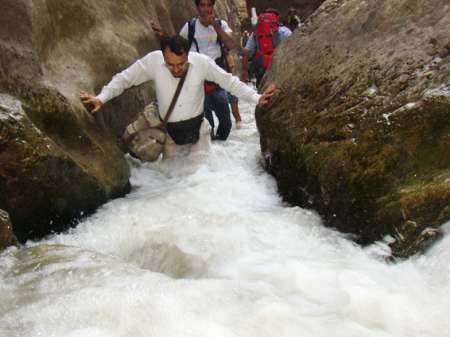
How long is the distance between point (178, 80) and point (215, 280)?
2.98 m

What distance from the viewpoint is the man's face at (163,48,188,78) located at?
17.9ft

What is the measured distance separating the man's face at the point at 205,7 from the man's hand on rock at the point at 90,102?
2224mm

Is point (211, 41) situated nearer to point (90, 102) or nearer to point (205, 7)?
point (205, 7)

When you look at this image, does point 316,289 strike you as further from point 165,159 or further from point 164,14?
point 164,14

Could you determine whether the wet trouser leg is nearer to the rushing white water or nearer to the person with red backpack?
the person with red backpack

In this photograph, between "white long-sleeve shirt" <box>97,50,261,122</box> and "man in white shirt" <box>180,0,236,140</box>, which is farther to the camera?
"man in white shirt" <box>180,0,236,140</box>

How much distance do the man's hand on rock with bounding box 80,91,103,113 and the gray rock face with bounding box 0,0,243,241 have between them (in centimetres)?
8

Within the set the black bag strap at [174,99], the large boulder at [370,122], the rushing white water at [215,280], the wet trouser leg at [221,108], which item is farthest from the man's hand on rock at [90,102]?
the wet trouser leg at [221,108]

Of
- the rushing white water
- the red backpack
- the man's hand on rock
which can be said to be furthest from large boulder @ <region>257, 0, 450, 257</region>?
the red backpack

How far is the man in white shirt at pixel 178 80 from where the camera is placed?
18.0 ft

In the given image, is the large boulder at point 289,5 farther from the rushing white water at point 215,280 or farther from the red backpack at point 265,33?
the rushing white water at point 215,280

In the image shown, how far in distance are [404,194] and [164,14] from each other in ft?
21.5

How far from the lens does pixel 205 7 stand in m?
6.77

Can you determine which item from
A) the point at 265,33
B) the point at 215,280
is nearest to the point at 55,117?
the point at 215,280
